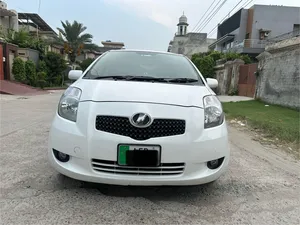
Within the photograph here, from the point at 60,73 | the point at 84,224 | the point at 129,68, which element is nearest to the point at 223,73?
the point at 60,73

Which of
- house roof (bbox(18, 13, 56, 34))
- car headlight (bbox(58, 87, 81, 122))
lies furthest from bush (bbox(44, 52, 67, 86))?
car headlight (bbox(58, 87, 81, 122))

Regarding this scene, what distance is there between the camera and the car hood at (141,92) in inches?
86.0

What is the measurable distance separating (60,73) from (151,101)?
24.5 m

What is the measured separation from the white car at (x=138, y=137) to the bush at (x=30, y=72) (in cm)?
1969

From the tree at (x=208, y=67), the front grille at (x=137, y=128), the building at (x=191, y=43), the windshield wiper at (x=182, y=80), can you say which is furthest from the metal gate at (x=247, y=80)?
the building at (x=191, y=43)

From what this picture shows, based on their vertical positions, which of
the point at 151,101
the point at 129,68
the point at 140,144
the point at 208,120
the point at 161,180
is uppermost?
the point at 129,68

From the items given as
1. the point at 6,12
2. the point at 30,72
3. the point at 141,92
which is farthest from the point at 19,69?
the point at 141,92

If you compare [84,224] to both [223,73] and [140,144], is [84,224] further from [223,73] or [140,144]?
[223,73]

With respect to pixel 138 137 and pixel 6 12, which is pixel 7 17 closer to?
pixel 6 12

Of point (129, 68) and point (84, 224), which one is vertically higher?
point (129, 68)

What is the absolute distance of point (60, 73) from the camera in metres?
24.8

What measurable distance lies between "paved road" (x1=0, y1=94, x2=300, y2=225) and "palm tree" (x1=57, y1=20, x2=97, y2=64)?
30.3 metres

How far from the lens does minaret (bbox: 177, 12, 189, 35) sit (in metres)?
50.5

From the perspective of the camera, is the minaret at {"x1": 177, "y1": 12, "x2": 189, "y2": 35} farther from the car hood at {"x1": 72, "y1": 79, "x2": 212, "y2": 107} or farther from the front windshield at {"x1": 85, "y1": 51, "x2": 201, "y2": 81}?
the car hood at {"x1": 72, "y1": 79, "x2": 212, "y2": 107}
